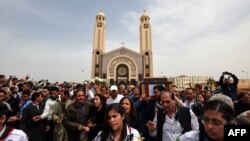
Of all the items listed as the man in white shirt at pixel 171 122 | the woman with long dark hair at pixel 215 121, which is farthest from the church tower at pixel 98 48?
the woman with long dark hair at pixel 215 121

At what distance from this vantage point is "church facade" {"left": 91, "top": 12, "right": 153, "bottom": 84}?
43.9 m

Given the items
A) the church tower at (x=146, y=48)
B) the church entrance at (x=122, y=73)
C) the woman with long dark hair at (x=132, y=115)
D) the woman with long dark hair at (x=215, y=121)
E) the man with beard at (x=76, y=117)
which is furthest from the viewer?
the church entrance at (x=122, y=73)

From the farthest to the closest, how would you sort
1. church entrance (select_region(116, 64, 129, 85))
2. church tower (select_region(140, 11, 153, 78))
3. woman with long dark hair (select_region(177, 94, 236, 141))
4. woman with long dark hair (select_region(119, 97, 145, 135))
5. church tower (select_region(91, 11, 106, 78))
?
church entrance (select_region(116, 64, 129, 85)) < church tower (select_region(91, 11, 106, 78)) < church tower (select_region(140, 11, 153, 78)) < woman with long dark hair (select_region(119, 97, 145, 135)) < woman with long dark hair (select_region(177, 94, 236, 141))

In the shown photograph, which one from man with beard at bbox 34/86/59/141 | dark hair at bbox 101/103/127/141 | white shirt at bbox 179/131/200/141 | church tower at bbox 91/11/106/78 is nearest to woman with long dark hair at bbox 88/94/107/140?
man with beard at bbox 34/86/59/141

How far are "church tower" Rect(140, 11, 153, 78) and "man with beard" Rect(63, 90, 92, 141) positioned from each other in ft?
128

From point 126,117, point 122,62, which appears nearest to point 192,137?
point 126,117

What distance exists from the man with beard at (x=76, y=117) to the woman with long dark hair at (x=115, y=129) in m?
2.08

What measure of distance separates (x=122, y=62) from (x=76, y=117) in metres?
40.4

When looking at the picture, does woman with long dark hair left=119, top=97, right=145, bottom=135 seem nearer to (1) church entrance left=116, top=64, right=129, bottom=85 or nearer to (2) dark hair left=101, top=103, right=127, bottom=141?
(2) dark hair left=101, top=103, right=127, bottom=141

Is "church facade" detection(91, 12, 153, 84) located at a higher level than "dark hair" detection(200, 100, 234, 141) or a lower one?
higher

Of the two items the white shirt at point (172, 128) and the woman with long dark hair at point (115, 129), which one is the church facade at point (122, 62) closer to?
the white shirt at point (172, 128)

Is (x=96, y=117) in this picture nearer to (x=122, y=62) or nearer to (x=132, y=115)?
(x=132, y=115)

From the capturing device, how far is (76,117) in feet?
14.3

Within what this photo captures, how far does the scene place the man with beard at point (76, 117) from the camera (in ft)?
14.0
